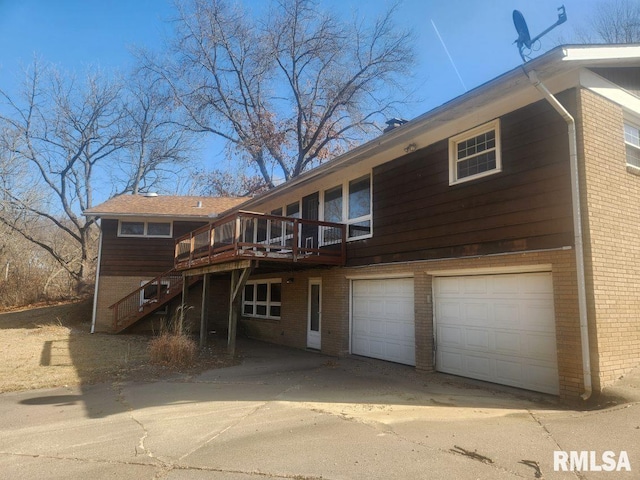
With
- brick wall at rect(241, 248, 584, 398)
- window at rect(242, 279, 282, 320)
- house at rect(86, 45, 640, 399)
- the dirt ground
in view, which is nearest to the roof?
window at rect(242, 279, 282, 320)

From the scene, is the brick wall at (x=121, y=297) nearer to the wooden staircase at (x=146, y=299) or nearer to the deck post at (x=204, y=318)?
the wooden staircase at (x=146, y=299)

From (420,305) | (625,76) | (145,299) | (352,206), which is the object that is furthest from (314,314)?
(625,76)

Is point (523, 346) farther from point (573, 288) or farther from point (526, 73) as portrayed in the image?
point (526, 73)

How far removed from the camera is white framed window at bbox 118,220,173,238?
731 inches

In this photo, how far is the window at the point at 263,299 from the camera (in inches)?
598

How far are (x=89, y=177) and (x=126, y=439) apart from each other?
2853cm

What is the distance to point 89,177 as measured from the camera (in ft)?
95.6

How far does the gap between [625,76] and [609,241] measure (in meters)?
→ 3.22

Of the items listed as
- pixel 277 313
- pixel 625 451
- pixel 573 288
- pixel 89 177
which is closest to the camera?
pixel 625 451

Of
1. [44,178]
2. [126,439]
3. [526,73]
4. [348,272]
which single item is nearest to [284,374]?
[348,272]

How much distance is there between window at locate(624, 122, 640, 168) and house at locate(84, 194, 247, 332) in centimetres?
1436

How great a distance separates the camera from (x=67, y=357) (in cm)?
1104

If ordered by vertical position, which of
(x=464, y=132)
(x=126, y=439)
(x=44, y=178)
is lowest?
(x=126, y=439)

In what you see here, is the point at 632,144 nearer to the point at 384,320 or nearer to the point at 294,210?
the point at 384,320
